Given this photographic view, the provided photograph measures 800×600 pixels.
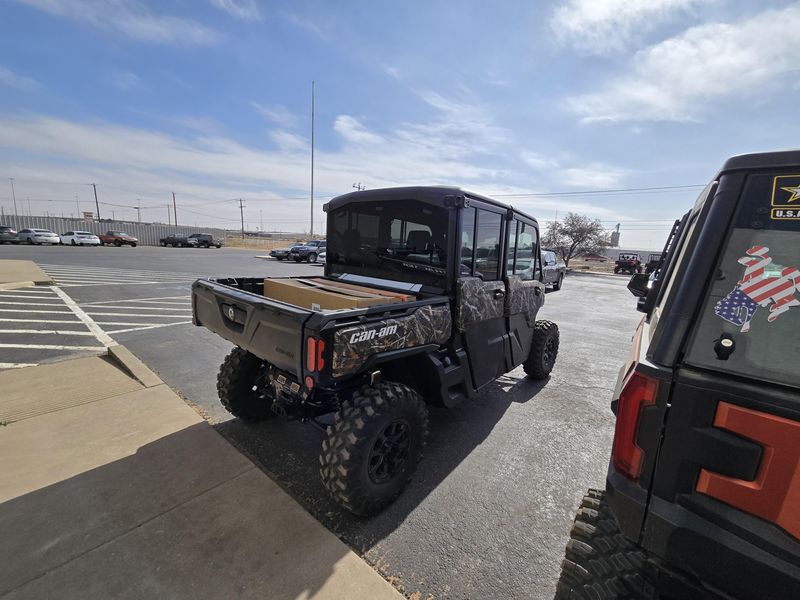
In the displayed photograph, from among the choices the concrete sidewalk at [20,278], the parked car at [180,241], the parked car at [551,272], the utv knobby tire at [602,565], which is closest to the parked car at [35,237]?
the parked car at [180,241]

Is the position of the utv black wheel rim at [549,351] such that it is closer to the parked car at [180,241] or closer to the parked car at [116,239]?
the parked car at [180,241]

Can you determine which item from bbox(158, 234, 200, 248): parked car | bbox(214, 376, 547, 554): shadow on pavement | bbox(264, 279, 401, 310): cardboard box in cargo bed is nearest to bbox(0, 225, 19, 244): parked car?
bbox(158, 234, 200, 248): parked car

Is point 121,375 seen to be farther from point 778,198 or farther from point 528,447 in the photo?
point 778,198

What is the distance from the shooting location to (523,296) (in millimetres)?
4293

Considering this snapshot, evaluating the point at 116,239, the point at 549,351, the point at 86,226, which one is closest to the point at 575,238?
the point at 549,351

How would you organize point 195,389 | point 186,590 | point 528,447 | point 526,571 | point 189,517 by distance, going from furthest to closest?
point 195,389 < point 528,447 < point 189,517 < point 526,571 < point 186,590

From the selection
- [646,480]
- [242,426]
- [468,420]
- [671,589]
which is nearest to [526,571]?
[671,589]

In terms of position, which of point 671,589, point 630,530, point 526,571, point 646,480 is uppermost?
point 646,480

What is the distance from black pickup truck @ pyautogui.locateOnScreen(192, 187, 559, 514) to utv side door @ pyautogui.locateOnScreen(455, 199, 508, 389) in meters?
0.02

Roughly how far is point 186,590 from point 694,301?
2725mm

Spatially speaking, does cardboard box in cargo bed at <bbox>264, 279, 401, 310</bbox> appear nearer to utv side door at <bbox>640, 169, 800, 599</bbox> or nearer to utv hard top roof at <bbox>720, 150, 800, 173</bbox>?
utv side door at <bbox>640, 169, 800, 599</bbox>

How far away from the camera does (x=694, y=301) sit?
4.22ft

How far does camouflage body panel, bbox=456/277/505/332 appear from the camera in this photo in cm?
319

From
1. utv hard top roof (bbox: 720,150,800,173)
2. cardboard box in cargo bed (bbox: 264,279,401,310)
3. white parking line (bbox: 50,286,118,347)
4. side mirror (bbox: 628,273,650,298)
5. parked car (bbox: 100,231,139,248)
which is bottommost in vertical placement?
white parking line (bbox: 50,286,118,347)
